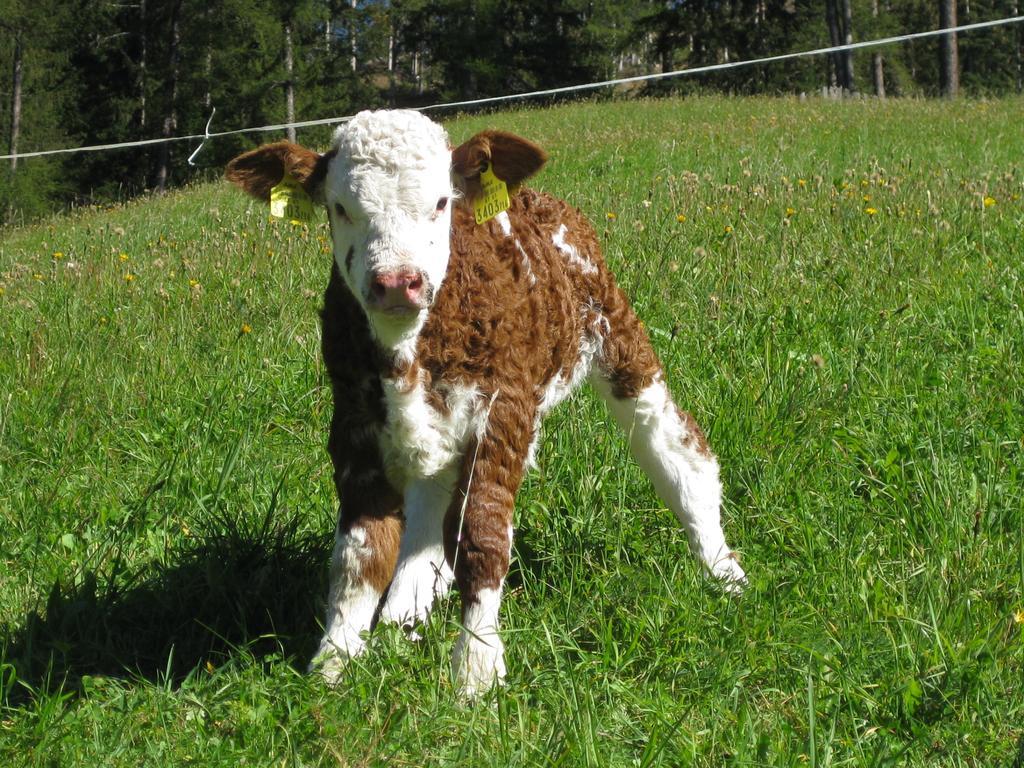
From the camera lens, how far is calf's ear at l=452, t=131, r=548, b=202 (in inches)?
134

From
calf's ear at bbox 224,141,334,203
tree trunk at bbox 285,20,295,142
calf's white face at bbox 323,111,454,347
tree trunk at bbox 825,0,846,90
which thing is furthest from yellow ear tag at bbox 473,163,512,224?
tree trunk at bbox 285,20,295,142

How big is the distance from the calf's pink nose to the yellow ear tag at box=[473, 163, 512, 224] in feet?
2.02

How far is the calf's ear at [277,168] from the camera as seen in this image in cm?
338

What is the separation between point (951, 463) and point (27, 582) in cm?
331

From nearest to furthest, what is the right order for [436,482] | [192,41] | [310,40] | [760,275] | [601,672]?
1. [601,672]
2. [436,482]
3. [760,275]
4. [192,41]
5. [310,40]

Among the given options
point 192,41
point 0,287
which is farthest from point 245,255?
point 192,41

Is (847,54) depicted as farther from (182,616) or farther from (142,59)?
(182,616)

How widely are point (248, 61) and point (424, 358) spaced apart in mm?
39309

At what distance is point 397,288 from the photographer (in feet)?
9.24

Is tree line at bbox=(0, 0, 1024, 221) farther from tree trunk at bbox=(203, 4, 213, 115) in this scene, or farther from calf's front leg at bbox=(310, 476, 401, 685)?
calf's front leg at bbox=(310, 476, 401, 685)

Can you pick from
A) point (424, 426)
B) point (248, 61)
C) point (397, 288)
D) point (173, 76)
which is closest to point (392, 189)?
point (397, 288)

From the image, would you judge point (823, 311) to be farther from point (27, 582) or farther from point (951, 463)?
point (27, 582)

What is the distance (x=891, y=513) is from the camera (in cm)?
384

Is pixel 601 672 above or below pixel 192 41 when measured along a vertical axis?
below
